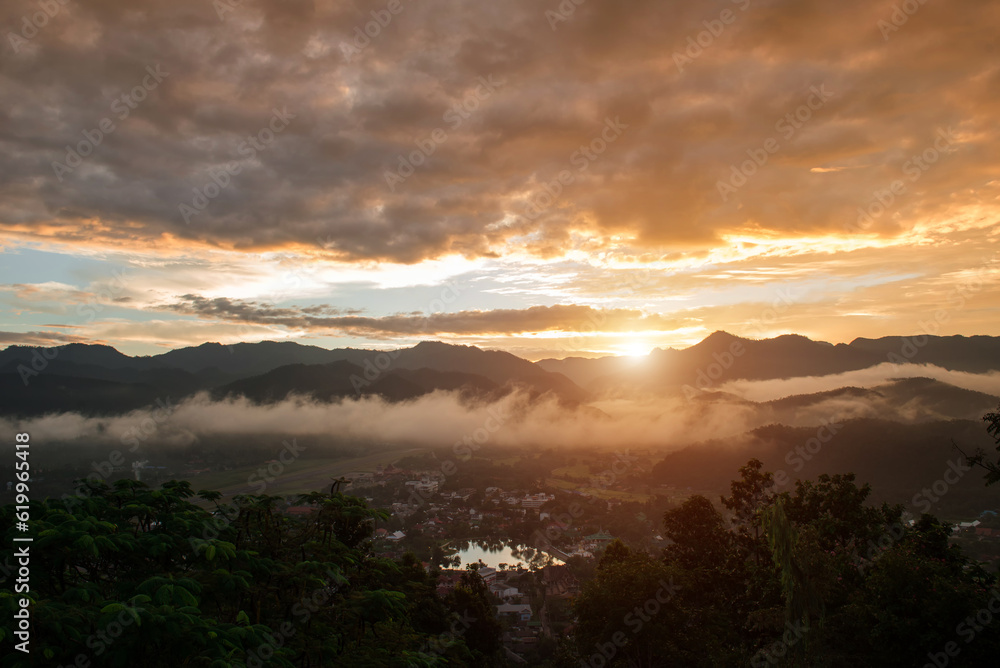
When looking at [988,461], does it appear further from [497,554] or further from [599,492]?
[599,492]

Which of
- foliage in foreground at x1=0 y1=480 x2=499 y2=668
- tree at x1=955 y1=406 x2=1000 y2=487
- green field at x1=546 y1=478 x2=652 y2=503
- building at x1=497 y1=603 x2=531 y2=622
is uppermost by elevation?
tree at x1=955 y1=406 x2=1000 y2=487

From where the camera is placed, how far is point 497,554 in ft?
204

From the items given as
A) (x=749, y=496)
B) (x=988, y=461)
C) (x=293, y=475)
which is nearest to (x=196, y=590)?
(x=988, y=461)

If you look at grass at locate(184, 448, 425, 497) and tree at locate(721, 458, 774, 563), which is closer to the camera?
tree at locate(721, 458, 774, 563)

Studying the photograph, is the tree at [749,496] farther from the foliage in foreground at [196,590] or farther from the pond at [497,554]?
the pond at [497,554]

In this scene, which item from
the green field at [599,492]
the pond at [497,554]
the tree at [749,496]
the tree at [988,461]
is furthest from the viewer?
the green field at [599,492]

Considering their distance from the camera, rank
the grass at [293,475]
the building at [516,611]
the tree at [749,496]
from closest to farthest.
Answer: the tree at [749,496], the building at [516,611], the grass at [293,475]

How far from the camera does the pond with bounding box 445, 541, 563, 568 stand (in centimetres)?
5681

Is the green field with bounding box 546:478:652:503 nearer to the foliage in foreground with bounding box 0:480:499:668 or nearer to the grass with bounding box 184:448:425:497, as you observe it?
the grass with bounding box 184:448:425:497

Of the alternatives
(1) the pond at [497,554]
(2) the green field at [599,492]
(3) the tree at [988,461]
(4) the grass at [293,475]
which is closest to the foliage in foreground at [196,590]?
(3) the tree at [988,461]

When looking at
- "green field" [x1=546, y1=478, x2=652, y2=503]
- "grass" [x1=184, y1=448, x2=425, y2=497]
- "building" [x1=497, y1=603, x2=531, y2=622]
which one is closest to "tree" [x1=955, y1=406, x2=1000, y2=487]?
"building" [x1=497, y1=603, x2=531, y2=622]

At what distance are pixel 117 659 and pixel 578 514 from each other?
78.4m

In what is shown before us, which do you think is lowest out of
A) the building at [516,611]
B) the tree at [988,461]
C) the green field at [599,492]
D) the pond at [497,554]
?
the green field at [599,492]

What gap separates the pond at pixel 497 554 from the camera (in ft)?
186
